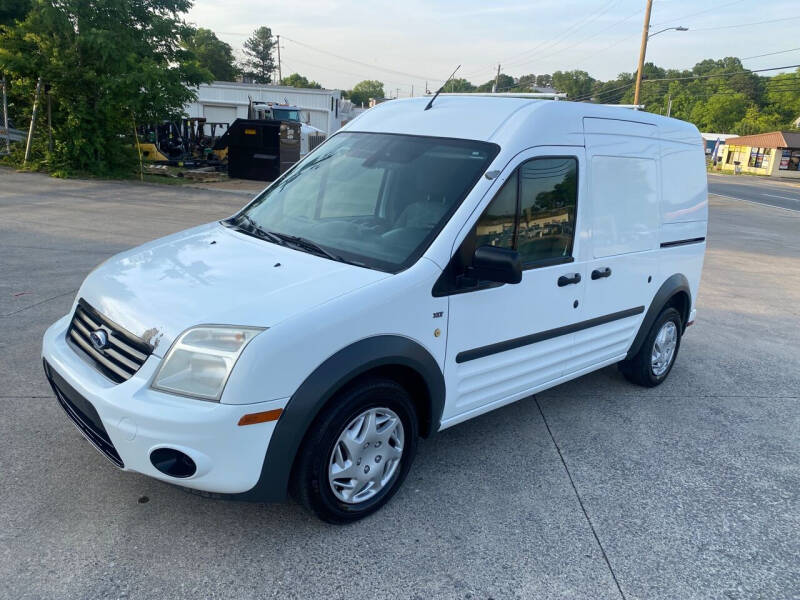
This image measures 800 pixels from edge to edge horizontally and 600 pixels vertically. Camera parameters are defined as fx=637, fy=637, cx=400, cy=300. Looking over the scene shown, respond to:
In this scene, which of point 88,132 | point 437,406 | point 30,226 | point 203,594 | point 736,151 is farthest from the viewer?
point 736,151

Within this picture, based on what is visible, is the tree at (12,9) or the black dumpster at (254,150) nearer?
the tree at (12,9)

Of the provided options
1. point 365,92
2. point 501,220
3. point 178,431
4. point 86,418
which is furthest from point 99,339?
point 365,92

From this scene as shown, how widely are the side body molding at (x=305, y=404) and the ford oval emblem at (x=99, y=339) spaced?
0.93 m

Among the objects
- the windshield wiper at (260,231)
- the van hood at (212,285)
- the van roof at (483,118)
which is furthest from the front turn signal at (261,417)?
the van roof at (483,118)

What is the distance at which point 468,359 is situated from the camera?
11.3ft

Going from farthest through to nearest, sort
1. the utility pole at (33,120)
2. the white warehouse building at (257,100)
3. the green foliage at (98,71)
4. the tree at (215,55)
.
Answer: the tree at (215,55), the white warehouse building at (257,100), the utility pole at (33,120), the green foliage at (98,71)

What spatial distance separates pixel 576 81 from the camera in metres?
68.4

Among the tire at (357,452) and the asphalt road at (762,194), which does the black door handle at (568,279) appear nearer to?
the tire at (357,452)

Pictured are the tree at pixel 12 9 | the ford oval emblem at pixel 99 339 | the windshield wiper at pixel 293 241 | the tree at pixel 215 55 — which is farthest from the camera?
the tree at pixel 215 55

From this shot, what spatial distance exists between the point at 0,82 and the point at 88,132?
362 centimetres

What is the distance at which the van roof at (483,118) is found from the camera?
3645 mm

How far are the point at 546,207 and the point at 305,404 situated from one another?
1957mm

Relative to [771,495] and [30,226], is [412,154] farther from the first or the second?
[30,226]

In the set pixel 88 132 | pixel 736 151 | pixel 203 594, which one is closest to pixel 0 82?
pixel 88 132
